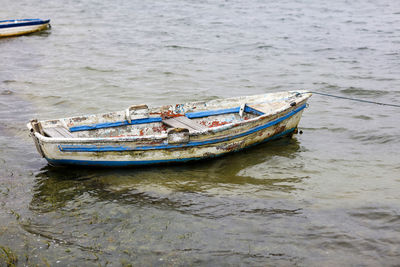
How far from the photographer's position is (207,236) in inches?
216

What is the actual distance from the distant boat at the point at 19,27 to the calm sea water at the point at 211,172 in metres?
0.45

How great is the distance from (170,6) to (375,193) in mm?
25088

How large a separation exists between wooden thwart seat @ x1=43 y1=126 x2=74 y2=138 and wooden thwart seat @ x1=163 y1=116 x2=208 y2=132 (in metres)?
1.94

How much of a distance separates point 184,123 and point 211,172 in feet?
4.25

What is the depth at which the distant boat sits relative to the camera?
19531 mm

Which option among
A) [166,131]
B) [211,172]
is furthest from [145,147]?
[211,172]

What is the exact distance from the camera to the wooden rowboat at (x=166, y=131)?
6.90 metres

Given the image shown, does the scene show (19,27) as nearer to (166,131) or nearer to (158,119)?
(158,119)

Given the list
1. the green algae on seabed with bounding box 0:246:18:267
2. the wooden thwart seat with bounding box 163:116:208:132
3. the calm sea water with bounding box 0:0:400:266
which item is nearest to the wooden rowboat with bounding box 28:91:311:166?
the wooden thwart seat with bounding box 163:116:208:132

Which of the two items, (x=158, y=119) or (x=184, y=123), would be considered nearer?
(x=184, y=123)

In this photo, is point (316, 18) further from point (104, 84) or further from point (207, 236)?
point (207, 236)

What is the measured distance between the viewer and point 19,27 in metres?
20.0

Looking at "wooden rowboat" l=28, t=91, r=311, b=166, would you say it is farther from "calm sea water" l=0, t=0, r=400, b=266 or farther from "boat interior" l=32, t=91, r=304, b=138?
"calm sea water" l=0, t=0, r=400, b=266

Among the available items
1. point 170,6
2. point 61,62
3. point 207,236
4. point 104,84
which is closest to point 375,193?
point 207,236
